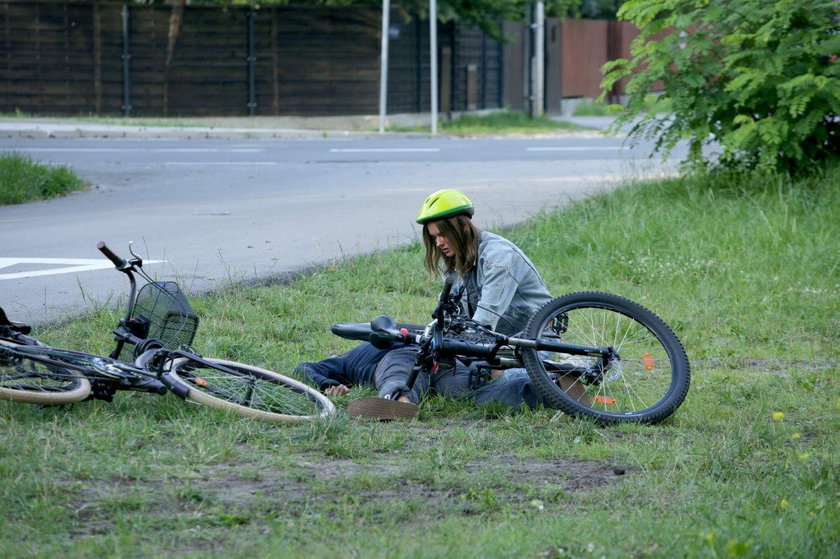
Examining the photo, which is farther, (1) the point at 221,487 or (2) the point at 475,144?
(2) the point at 475,144

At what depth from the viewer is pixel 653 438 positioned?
5109mm

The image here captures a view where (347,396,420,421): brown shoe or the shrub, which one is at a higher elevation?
the shrub

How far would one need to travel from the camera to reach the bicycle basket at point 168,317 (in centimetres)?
543

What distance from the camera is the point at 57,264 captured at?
9.08 meters

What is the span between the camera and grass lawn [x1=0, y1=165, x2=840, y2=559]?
3719mm

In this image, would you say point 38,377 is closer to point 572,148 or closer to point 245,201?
point 245,201

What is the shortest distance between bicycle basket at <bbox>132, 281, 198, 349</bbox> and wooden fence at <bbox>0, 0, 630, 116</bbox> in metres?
22.5

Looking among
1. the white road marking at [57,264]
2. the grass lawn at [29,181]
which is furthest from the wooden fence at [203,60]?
the white road marking at [57,264]

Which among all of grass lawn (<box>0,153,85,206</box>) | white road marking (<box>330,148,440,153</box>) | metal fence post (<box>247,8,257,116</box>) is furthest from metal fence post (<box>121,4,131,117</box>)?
grass lawn (<box>0,153,85,206</box>)

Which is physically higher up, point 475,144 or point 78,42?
point 78,42

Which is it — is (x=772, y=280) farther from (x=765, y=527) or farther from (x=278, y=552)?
(x=278, y=552)

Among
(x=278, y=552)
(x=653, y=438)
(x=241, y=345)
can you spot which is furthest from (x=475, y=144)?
(x=278, y=552)

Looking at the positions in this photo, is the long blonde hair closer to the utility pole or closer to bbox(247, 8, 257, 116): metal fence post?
bbox(247, 8, 257, 116): metal fence post

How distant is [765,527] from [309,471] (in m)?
1.61
